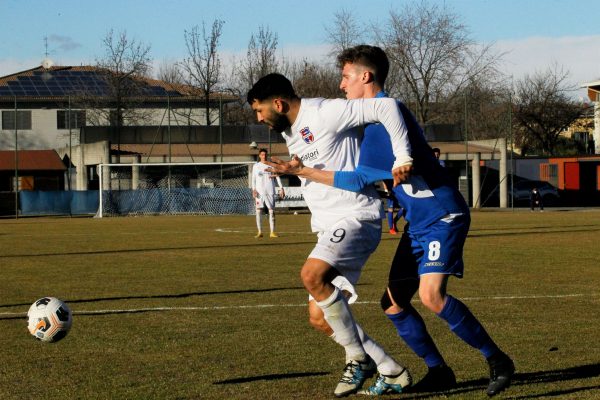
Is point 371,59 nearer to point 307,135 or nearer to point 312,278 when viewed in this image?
point 307,135

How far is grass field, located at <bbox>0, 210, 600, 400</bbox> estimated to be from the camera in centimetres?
678

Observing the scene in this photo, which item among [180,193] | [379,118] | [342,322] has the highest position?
[379,118]

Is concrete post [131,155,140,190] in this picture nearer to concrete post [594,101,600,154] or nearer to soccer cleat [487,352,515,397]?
soccer cleat [487,352,515,397]

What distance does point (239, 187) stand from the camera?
47719 mm

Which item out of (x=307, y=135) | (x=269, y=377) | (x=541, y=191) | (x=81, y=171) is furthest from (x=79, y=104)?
(x=307, y=135)

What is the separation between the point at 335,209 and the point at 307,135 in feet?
1.64

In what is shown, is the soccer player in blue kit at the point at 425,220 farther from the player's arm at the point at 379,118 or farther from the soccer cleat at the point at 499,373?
the player's arm at the point at 379,118

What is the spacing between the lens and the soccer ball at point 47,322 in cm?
738

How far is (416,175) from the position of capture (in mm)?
6297

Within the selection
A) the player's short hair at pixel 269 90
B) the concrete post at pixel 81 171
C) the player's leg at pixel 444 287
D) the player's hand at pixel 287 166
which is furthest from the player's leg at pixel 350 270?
the concrete post at pixel 81 171

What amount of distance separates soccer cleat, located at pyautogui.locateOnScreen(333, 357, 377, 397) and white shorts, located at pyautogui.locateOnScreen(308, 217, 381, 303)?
47 centimetres

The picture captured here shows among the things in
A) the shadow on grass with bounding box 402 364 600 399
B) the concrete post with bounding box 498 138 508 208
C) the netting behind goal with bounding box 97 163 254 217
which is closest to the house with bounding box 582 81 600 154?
the concrete post with bounding box 498 138 508 208

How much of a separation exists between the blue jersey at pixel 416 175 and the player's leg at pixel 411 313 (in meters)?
0.22

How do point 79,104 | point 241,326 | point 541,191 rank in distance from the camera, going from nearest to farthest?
point 241,326 → point 541,191 → point 79,104
